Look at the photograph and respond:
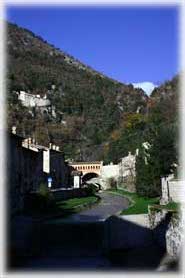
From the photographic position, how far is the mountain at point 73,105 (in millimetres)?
69938

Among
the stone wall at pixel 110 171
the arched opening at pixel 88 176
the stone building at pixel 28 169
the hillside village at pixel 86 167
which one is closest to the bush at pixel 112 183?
the hillside village at pixel 86 167

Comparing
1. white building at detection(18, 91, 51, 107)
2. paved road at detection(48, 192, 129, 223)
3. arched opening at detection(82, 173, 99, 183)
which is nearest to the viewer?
paved road at detection(48, 192, 129, 223)

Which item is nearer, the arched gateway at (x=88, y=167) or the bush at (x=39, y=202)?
the bush at (x=39, y=202)

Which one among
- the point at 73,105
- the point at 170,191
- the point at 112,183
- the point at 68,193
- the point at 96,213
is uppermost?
the point at 73,105

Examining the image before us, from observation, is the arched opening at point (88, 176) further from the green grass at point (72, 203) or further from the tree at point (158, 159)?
the tree at point (158, 159)

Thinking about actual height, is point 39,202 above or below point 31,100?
below

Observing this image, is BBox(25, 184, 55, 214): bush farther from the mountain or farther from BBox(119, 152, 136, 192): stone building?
the mountain

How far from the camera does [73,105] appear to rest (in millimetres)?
98062

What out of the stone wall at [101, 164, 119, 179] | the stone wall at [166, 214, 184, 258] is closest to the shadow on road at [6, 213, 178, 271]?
the stone wall at [166, 214, 184, 258]

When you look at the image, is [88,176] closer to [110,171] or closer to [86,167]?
[86,167]

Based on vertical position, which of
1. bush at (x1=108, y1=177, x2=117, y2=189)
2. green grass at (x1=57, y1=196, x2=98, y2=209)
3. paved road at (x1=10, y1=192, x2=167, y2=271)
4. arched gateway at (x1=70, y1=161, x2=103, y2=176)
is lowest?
paved road at (x1=10, y1=192, x2=167, y2=271)

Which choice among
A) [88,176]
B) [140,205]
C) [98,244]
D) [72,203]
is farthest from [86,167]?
[98,244]

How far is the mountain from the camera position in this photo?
69938 millimetres

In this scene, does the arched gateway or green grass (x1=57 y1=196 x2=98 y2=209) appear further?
the arched gateway
